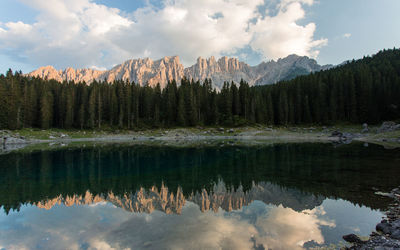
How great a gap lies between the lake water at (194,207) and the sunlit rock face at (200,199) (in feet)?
0.18

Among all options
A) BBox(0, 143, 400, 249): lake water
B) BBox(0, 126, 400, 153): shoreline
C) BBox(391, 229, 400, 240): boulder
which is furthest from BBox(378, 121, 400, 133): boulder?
BBox(391, 229, 400, 240): boulder

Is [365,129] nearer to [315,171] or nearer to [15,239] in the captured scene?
[315,171]

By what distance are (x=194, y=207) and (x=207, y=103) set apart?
3160 inches

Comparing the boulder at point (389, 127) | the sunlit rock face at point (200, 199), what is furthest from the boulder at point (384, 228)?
the boulder at point (389, 127)

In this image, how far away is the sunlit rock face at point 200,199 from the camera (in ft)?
38.4

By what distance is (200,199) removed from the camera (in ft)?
42.7

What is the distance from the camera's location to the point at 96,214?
11.0 meters

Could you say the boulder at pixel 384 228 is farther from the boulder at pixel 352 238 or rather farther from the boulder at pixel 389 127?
the boulder at pixel 389 127

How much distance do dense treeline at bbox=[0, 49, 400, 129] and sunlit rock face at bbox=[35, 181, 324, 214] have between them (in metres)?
68.7

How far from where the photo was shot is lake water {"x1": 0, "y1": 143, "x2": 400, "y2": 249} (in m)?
8.20

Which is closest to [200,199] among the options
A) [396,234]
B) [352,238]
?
[352,238]

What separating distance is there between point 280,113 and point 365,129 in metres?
29.7

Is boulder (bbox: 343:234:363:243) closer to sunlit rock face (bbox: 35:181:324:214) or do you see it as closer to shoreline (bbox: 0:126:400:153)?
sunlit rock face (bbox: 35:181:324:214)

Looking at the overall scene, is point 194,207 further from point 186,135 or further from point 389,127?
point 389,127
